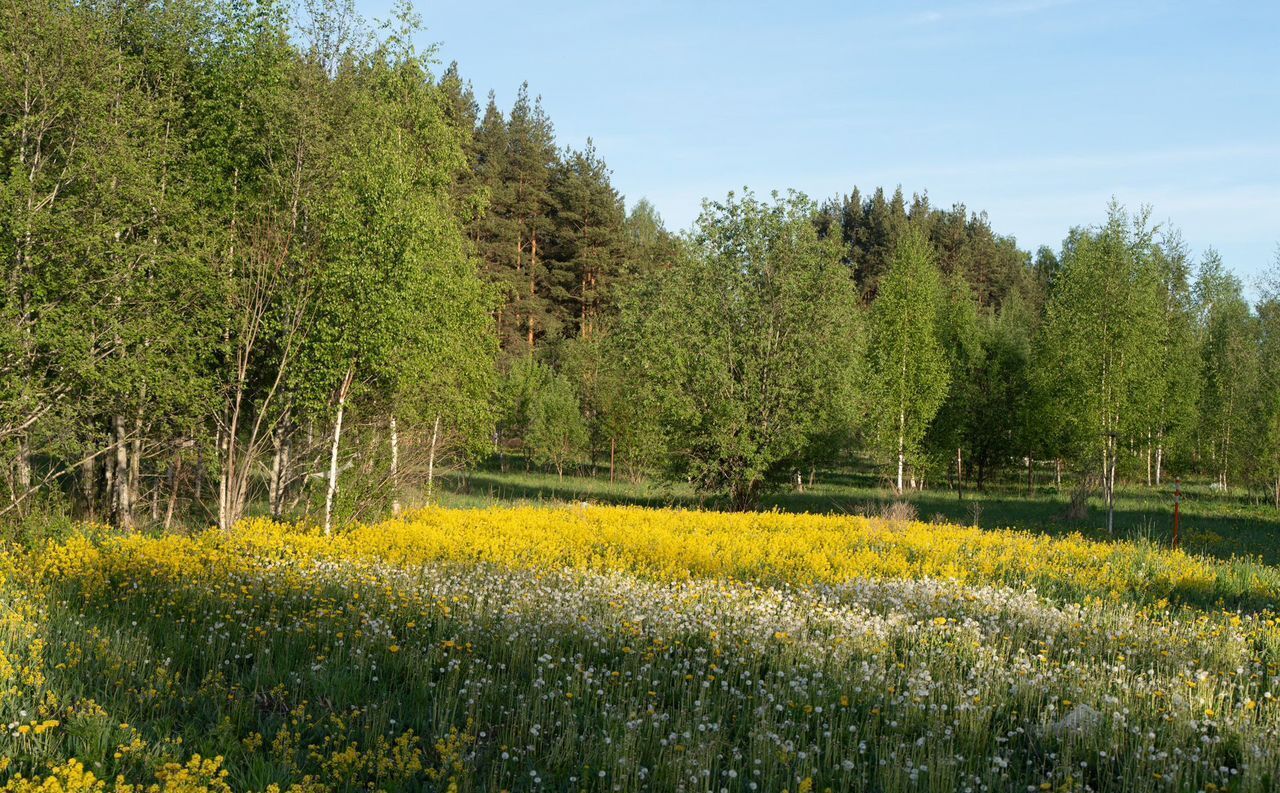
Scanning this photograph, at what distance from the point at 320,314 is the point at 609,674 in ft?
38.3

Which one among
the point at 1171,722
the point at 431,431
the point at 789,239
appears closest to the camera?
the point at 1171,722

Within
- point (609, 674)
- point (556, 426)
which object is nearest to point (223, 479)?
point (609, 674)

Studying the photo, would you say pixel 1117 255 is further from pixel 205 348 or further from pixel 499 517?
pixel 205 348

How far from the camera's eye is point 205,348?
1557cm

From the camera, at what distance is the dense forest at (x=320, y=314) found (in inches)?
554

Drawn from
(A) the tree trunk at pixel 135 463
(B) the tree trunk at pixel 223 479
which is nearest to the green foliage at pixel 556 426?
(A) the tree trunk at pixel 135 463

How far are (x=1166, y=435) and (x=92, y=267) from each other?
37998mm

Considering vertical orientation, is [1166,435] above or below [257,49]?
below

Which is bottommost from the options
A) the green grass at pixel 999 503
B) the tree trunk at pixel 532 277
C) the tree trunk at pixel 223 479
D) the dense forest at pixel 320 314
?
the green grass at pixel 999 503

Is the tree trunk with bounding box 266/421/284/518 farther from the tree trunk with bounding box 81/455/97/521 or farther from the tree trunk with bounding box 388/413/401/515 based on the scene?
the tree trunk with bounding box 81/455/97/521

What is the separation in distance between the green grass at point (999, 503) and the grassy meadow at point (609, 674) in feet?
31.3

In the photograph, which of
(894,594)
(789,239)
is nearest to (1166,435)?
(789,239)

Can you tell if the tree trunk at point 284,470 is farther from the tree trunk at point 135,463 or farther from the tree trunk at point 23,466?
the tree trunk at point 23,466

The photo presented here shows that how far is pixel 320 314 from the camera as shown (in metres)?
16.3
